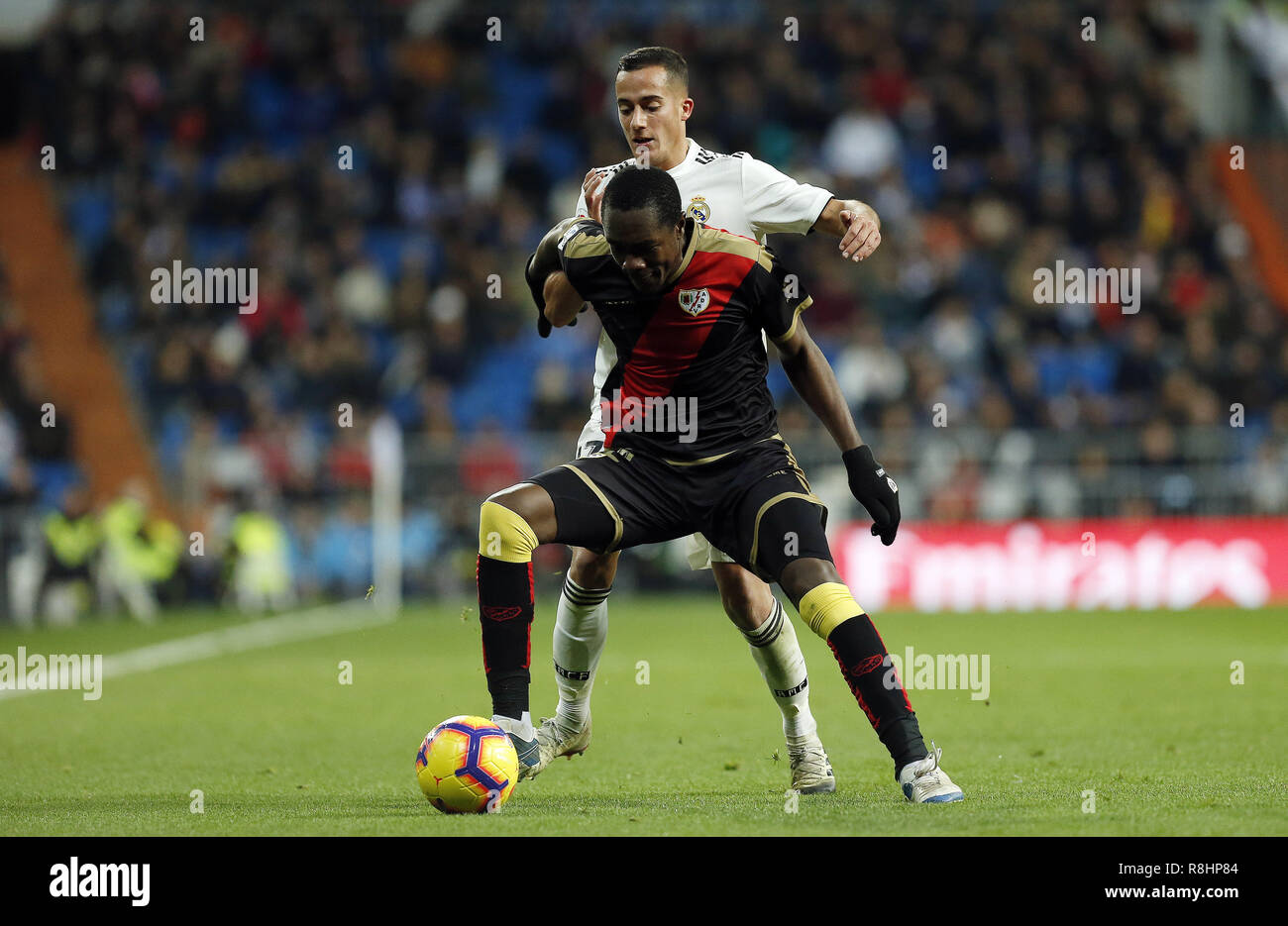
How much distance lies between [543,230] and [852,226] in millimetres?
16834

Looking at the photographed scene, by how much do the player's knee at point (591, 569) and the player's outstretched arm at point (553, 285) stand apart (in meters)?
0.97

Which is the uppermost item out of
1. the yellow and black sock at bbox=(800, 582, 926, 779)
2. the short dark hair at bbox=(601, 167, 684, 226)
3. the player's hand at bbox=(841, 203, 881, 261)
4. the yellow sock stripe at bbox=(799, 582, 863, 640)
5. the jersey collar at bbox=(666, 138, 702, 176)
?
the jersey collar at bbox=(666, 138, 702, 176)

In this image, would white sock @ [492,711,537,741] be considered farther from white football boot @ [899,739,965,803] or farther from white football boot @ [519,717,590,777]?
white football boot @ [899,739,965,803]

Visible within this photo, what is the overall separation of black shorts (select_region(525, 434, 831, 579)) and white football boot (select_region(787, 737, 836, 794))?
0.82 m

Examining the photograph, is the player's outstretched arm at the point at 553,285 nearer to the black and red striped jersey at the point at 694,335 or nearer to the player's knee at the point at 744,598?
the black and red striped jersey at the point at 694,335

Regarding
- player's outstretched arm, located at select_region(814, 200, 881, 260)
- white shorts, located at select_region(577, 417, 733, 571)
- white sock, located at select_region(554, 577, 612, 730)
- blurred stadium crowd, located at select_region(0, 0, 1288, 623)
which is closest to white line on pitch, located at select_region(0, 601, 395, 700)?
blurred stadium crowd, located at select_region(0, 0, 1288, 623)

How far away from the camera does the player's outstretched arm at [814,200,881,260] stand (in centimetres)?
572

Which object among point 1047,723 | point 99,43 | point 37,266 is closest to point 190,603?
point 37,266

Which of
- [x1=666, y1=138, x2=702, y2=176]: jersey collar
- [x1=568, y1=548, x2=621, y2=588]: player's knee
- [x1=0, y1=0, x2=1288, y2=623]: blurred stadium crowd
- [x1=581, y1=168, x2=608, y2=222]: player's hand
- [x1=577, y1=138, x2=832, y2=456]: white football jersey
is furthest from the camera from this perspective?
[x1=0, y1=0, x2=1288, y2=623]: blurred stadium crowd

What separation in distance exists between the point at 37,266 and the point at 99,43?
336 cm

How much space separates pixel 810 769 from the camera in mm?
6383

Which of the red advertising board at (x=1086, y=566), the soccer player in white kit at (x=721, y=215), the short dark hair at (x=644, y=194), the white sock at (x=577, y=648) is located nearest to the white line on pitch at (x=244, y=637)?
the red advertising board at (x=1086, y=566)

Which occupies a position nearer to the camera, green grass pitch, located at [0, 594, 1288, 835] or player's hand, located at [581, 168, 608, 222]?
green grass pitch, located at [0, 594, 1288, 835]

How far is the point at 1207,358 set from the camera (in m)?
20.0
